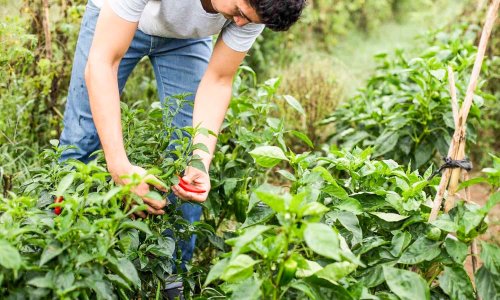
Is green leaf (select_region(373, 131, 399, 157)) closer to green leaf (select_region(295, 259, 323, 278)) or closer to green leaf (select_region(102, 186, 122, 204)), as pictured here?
green leaf (select_region(295, 259, 323, 278))

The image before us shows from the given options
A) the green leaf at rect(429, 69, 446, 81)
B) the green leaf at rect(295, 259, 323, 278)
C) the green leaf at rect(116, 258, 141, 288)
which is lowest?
the green leaf at rect(116, 258, 141, 288)

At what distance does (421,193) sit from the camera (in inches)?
74.9

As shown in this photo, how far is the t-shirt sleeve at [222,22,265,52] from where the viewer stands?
2168 mm

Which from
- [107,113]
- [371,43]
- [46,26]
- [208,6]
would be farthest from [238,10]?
[371,43]

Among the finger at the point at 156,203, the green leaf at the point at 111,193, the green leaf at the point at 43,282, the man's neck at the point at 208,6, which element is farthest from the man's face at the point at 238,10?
the green leaf at the point at 43,282

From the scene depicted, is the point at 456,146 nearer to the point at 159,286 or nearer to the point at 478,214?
the point at 478,214

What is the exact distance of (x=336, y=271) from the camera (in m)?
1.50

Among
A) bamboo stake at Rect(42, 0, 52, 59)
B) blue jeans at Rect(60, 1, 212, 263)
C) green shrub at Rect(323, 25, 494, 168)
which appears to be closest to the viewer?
blue jeans at Rect(60, 1, 212, 263)

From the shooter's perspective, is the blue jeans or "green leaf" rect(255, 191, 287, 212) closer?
"green leaf" rect(255, 191, 287, 212)

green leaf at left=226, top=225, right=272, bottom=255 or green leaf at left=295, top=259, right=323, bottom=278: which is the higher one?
green leaf at left=226, top=225, right=272, bottom=255

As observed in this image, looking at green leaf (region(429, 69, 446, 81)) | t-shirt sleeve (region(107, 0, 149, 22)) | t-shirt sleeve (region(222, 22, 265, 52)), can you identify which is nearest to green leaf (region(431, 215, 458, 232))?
t-shirt sleeve (region(222, 22, 265, 52))

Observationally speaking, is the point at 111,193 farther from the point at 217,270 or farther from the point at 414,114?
the point at 414,114

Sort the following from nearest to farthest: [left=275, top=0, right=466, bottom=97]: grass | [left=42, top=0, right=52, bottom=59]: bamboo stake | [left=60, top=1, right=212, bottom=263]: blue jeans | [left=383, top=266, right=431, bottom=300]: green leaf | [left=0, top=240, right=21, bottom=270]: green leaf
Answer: [left=0, top=240, right=21, bottom=270]: green leaf < [left=383, top=266, right=431, bottom=300]: green leaf < [left=60, top=1, right=212, bottom=263]: blue jeans < [left=42, top=0, right=52, bottom=59]: bamboo stake < [left=275, top=0, right=466, bottom=97]: grass

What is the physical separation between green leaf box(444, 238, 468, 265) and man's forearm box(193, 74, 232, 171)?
867mm
